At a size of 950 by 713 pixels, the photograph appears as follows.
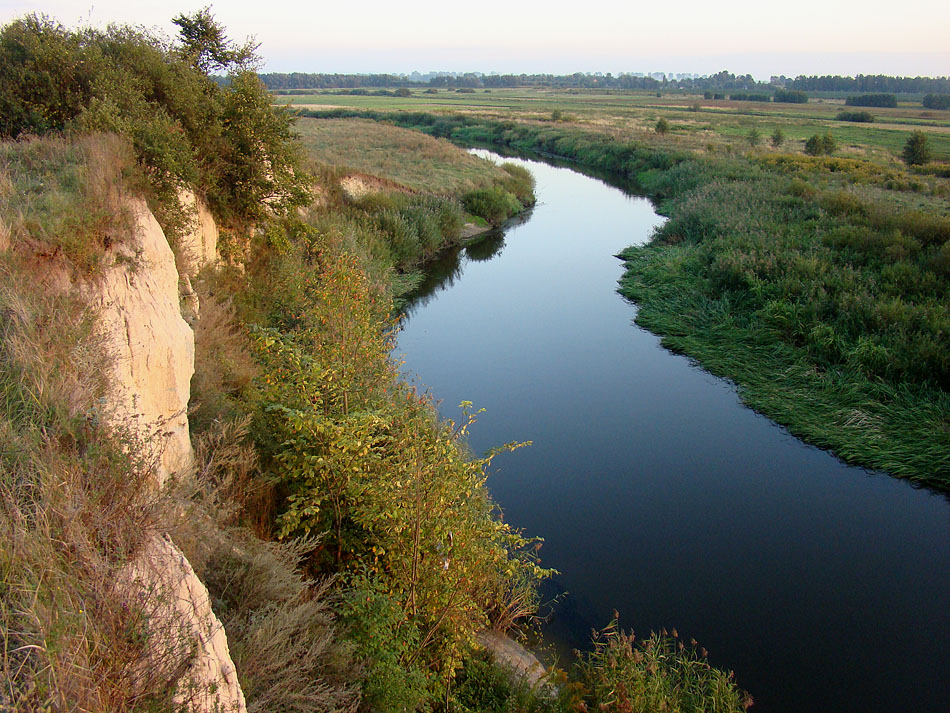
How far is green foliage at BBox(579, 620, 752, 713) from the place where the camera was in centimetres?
529

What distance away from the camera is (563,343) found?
1659 cm

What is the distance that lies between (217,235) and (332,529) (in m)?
8.65

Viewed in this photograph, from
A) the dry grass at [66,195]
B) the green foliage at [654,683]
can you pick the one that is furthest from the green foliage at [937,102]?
the dry grass at [66,195]

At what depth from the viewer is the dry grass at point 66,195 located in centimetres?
604

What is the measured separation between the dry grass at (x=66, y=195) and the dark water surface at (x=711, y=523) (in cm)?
677

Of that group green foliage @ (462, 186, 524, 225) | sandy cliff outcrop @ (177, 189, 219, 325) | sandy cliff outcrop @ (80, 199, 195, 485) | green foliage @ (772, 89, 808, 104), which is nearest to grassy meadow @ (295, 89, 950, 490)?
green foliage @ (462, 186, 524, 225)

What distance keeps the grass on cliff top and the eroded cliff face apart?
683 inches

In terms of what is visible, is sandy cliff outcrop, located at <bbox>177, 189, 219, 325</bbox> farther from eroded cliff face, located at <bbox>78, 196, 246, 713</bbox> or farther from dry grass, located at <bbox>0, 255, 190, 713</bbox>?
dry grass, located at <bbox>0, 255, 190, 713</bbox>

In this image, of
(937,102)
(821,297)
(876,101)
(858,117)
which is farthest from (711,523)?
(937,102)

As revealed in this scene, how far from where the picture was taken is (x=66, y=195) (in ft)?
22.5

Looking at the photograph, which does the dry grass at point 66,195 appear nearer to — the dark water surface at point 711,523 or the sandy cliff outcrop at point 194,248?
the sandy cliff outcrop at point 194,248

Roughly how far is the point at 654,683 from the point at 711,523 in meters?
4.28

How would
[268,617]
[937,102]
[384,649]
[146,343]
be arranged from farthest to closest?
[937,102] < [146,343] < [384,649] < [268,617]

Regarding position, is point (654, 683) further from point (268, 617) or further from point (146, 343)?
point (146, 343)
